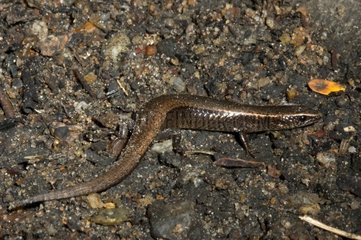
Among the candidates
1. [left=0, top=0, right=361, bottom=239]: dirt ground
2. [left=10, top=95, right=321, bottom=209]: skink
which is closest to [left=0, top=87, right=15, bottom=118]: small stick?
[left=0, top=0, right=361, bottom=239]: dirt ground

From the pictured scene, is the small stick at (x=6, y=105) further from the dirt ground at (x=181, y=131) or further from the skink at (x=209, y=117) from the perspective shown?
the skink at (x=209, y=117)

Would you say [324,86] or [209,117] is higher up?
[324,86]

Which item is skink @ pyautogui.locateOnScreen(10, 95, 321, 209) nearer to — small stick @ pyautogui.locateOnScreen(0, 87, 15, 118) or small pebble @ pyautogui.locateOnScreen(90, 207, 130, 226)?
small pebble @ pyautogui.locateOnScreen(90, 207, 130, 226)

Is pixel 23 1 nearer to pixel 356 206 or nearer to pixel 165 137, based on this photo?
pixel 165 137

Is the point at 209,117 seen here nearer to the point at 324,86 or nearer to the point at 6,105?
the point at 324,86

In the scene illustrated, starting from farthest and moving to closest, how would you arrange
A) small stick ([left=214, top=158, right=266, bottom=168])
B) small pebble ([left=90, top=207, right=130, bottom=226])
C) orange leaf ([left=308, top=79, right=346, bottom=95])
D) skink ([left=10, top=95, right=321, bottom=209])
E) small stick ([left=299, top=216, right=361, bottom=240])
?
orange leaf ([left=308, top=79, right=346, bottom=95])
skink ([left=10, top=95, right=321, bottom=209])
small stick ([left=214, top=158, right=266, bottom=168])
small pebble ([left=90, top=207, right=130, bottom=226])
small stick ([left=299, top=216, right=361, bottom=240])

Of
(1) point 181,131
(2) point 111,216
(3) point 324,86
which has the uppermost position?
(3) point 324,86

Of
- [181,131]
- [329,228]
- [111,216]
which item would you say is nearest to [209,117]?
[181,131]
